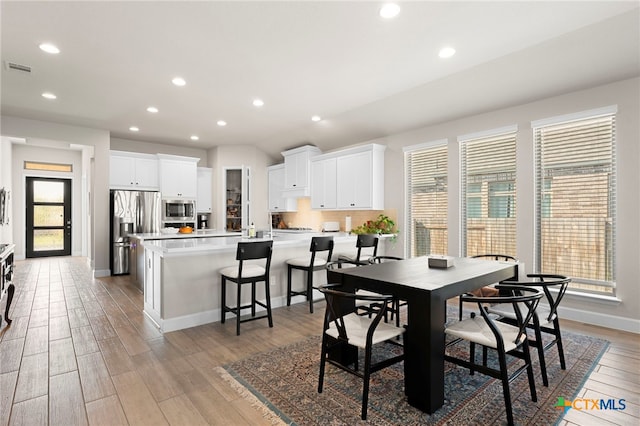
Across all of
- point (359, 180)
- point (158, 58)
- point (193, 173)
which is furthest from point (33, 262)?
point (359, 180)

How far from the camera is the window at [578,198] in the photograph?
368 centimetres

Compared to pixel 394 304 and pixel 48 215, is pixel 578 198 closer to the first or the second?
pixel 394 304

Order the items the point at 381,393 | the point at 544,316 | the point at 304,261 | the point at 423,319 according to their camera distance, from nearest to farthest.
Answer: the point at 423,319 → the point at 381,393 → the point at 544,316 → the point at 304,261

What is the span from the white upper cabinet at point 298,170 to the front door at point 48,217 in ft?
21.7

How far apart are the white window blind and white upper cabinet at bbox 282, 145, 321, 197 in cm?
314

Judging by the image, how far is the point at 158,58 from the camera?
11.3 feet

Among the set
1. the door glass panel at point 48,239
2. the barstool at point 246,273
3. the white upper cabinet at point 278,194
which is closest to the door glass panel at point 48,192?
the door glass panel at point 48,239

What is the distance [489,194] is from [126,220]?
6.52 m

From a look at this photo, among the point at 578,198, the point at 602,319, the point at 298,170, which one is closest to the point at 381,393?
the point at 602,319

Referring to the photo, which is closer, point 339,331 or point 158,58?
point 339,331

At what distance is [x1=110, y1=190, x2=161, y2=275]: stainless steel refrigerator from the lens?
6.45m

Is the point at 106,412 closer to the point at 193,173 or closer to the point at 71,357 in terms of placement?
the point at 71,357

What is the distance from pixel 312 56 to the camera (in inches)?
135

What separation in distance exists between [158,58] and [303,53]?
153cm
